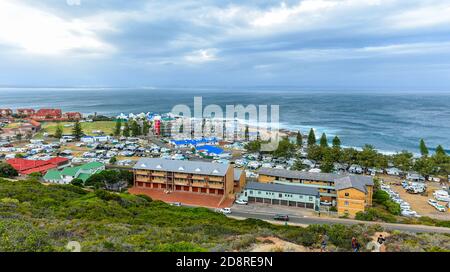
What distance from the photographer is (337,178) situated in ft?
73.1

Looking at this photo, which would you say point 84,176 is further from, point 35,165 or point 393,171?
point 393,171

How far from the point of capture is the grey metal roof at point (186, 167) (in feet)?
76.1

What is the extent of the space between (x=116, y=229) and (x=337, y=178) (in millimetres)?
17100

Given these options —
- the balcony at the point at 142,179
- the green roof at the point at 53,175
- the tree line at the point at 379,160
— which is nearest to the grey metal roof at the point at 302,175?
the tree line at the point at 379,160

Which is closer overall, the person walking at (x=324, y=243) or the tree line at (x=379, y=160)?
the person walking at (x=324, y=243)

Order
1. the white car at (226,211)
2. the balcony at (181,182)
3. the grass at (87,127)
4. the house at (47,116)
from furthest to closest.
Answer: the house at (47,116) → the grass at (87,127) → the balcony at (181,182) → the white car at (226,211)

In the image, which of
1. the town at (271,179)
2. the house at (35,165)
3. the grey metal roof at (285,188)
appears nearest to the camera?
the town at (271,179)

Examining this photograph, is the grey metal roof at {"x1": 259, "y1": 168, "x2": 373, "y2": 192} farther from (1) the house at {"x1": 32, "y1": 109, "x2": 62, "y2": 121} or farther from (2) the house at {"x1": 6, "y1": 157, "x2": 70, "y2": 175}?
(1) the house at {"x1": 32, "y1": 109, "x2": 62, "y2": 121}

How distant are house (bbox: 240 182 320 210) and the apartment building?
2.17m

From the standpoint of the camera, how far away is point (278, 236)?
9.62m

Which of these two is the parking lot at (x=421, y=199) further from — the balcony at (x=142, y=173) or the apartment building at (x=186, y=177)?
the balcony at (x=142, y=173)

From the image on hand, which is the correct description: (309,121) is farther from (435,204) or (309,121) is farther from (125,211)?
(125,211)

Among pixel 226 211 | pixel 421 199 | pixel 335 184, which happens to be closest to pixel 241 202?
pixel 226 211

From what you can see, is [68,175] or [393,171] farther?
[393,171]
